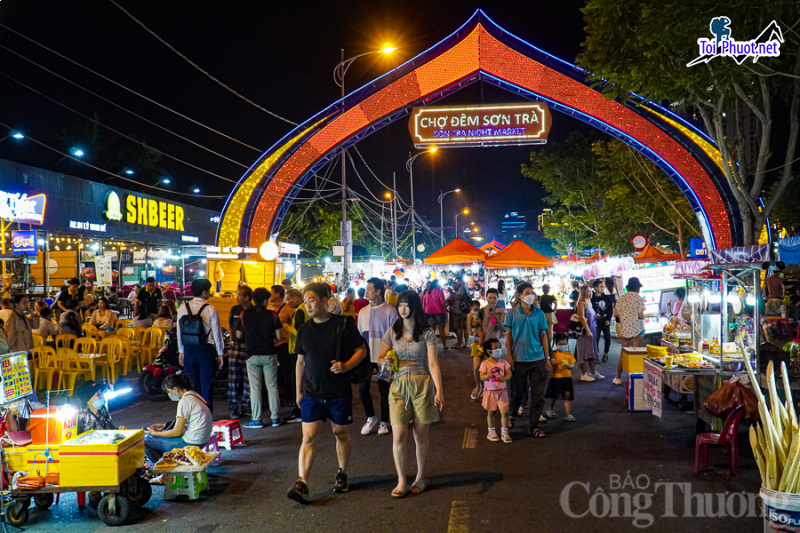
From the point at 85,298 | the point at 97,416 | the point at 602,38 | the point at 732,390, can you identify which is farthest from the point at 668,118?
the point at 85,298

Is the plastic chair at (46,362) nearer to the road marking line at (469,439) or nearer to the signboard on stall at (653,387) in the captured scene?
the road marking line at (469,439)

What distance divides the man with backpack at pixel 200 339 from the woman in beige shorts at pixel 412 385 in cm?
328

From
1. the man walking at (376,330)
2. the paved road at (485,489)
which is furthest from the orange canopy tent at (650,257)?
the man walking at (376,330)

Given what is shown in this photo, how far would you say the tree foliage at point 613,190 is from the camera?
23984mm

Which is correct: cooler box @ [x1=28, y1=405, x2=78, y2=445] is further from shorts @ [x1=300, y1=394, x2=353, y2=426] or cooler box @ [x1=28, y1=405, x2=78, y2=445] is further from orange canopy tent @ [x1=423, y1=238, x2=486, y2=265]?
orange canopy tent @ [x1=423, y1=238, x2=486, y2=265]

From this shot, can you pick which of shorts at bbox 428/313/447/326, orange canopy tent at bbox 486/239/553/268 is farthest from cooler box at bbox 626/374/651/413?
orange canopy tent at bbox 486/239/553/268

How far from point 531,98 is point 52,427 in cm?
1477

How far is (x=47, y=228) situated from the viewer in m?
20.7

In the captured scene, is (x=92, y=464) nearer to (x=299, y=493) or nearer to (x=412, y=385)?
(x=299, y=493)

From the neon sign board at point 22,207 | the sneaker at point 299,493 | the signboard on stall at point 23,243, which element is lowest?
the sneaker at point 299,493

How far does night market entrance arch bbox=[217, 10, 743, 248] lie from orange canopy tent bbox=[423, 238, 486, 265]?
535 centimetres

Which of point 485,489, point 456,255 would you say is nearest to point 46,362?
point 485,489

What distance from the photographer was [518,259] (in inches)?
787

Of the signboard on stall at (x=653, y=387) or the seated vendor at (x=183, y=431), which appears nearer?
the seated vendor at (x=183, y=431)
